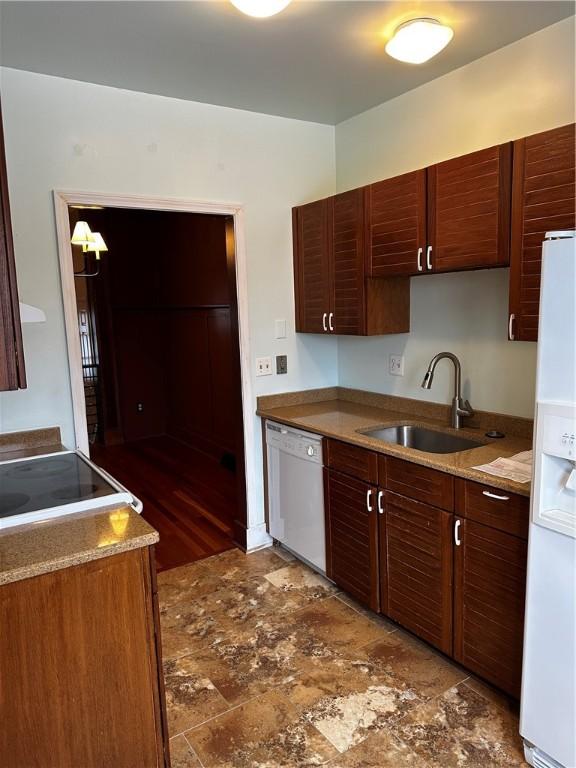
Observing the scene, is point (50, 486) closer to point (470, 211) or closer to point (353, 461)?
point (353, 461)

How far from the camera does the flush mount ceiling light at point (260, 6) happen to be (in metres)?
1.71

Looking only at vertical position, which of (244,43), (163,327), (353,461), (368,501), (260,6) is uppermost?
(244,43)

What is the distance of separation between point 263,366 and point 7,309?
1969 millimetres

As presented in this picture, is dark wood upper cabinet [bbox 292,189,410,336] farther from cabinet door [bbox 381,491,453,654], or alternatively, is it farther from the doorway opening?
the doorway opening

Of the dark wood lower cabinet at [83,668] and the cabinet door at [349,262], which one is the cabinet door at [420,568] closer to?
the cabinet door at [349,262]

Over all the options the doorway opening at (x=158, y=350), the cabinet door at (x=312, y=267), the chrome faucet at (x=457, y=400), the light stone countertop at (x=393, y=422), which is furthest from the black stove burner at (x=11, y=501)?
the doorway opening at (x=158, y=350)

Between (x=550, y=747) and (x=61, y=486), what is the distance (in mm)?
1784

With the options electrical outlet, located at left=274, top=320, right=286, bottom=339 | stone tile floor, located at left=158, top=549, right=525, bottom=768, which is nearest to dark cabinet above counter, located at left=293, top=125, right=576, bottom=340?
electrical outlet, located at left=274, top=320, right=286, bottom=339

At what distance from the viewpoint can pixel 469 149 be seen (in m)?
2.54

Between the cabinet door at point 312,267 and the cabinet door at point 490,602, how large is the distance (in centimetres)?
156

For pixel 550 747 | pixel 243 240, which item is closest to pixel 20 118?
pixel 243 240

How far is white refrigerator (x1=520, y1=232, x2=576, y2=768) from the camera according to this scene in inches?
59.5

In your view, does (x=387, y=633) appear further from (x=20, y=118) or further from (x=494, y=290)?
(x=20, y=118)

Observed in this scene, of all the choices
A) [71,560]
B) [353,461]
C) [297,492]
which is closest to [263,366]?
[297,492]
